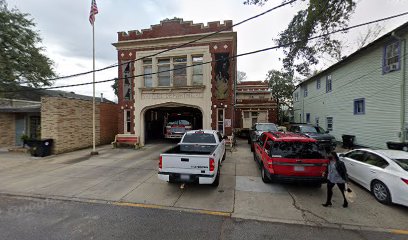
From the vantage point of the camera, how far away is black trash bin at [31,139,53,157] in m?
10.9

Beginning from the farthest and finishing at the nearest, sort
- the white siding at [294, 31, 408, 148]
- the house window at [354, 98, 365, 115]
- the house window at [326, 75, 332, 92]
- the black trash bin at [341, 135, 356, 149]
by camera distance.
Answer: the house window at [326, 75, 332, 92] < the black trash bin at [341, 135, 356, 149] < the house window at [354, 98, 365, 115] < the white siding at [294, 31, 408, 148]

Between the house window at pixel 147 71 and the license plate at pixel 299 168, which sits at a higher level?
the house window at pixel 147 71

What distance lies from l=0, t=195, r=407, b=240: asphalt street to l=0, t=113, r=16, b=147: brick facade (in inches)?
558

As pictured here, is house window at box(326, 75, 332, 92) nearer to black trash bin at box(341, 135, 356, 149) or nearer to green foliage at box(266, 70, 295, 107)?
black trash bin at box(341, 135, 356, 149)

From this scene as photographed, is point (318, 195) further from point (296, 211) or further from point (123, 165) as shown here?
point (123, 165)

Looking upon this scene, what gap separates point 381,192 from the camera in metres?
5.06

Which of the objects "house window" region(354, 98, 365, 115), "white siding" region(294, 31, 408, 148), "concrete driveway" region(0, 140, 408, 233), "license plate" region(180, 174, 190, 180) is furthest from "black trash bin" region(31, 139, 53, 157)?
"house window" region(354, 98, 365, 115)

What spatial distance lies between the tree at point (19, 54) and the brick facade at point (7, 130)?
15.5ft

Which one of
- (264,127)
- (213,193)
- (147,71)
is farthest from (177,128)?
(213,193)

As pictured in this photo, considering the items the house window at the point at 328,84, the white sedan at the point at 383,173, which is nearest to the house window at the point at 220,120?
the white sedan at the point at 383,173

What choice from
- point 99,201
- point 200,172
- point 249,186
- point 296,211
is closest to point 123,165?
point 99,201

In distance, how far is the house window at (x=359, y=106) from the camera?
12.2 m

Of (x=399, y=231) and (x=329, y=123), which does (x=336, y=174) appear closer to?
(x=399, y=231)

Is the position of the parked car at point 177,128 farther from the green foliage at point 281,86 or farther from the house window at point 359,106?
the green foliage at point 281,86
